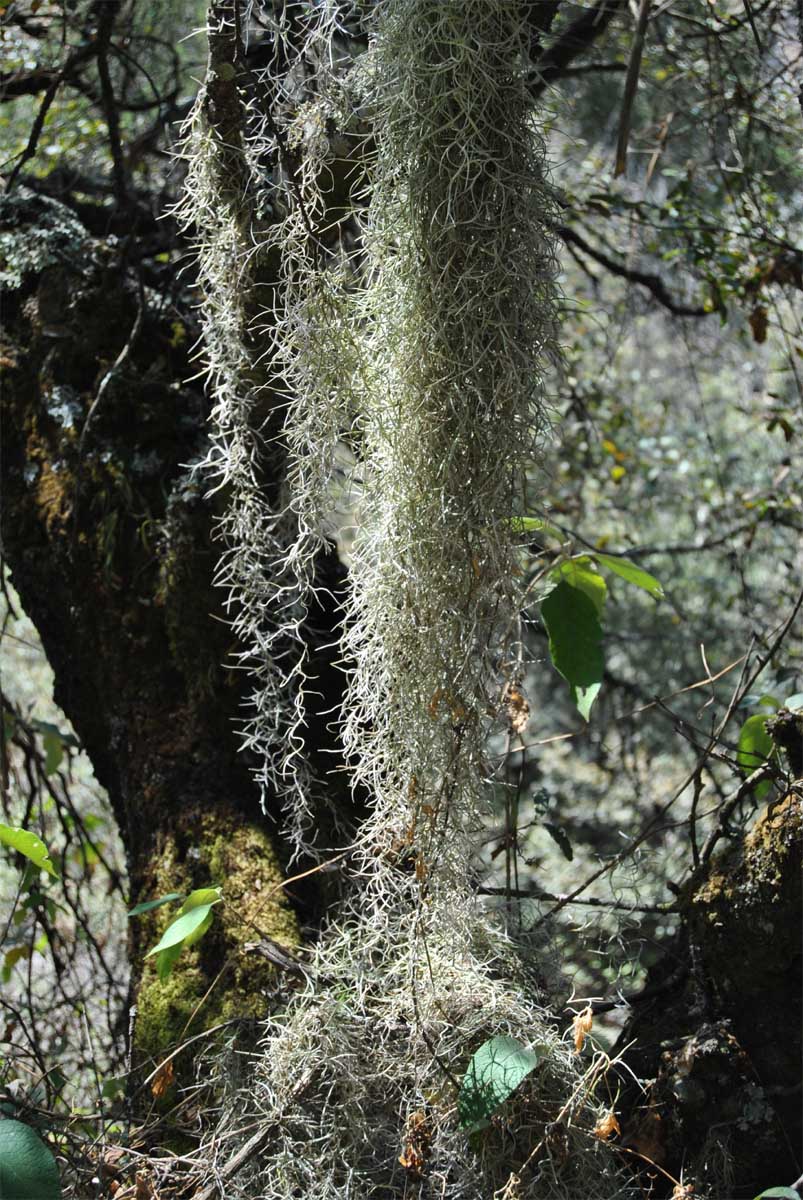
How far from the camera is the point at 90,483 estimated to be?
1.71 metres

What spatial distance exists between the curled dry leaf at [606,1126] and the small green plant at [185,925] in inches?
19.9

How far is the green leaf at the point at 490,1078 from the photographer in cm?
116

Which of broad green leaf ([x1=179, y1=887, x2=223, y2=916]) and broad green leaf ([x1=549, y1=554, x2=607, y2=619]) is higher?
broad green leaf ([x1=549, y1=554, x2=607, y2=619])

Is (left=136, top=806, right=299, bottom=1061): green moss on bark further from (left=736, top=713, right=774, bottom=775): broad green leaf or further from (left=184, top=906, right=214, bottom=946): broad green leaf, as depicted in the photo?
(left=736, top=713, right=774, bottom=775): broad green leaf

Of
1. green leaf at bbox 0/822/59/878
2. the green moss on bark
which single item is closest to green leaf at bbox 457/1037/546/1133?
the green moss on bark

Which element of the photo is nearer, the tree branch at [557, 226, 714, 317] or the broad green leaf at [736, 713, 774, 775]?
the broad green leaf at [736, 713, 774, 775]

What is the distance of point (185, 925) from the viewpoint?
4.18 feet

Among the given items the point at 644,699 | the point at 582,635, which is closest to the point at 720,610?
the point at 644,699

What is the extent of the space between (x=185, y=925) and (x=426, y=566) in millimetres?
507

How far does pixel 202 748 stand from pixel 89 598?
316 mm

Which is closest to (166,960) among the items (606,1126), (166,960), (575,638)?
(166,960)

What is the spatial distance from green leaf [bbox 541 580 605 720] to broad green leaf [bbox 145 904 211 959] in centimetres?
56

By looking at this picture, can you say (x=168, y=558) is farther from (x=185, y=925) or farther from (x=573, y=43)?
(x=573, y=43)

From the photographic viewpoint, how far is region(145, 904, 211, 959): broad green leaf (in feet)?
4.12
